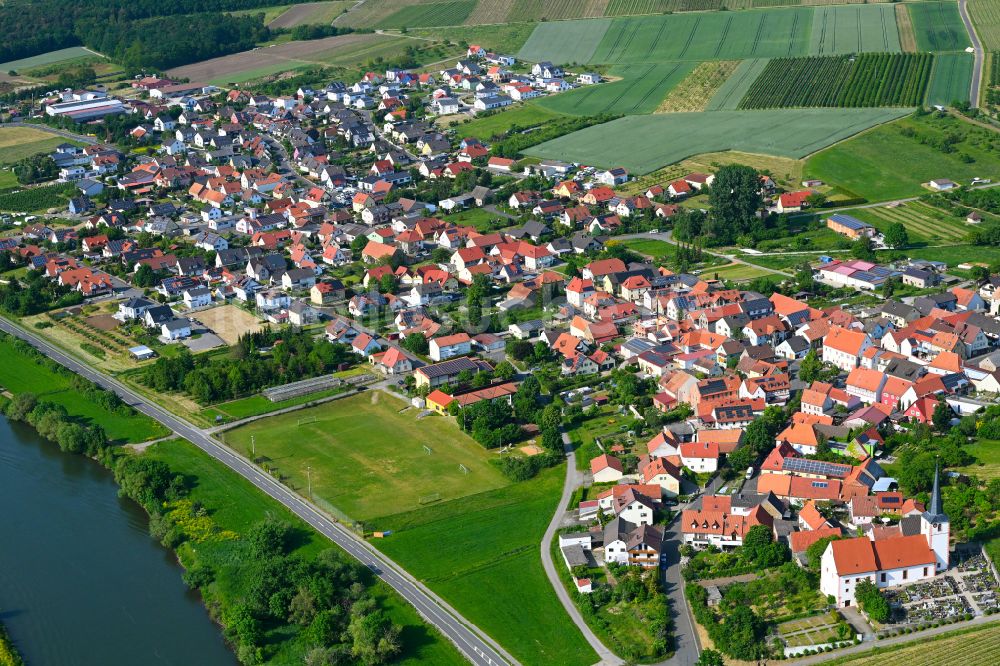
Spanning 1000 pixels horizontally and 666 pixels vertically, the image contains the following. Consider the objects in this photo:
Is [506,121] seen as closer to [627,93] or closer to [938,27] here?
[627,93]

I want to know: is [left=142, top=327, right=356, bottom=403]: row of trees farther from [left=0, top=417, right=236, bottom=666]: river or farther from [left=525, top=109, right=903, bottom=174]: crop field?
[left=525, top=109, right=903, bottom=174]: crop field

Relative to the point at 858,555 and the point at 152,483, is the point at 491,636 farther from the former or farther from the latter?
the point at 152,483

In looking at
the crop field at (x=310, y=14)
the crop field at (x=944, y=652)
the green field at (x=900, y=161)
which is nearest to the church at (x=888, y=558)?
the crop field at (x=944, y=652)

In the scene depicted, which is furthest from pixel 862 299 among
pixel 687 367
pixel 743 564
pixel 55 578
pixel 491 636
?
pixel 55 578

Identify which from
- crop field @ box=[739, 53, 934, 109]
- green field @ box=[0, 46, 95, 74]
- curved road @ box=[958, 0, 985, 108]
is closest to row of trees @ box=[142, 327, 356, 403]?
crop field @ box=[739, 53, 934, 109]

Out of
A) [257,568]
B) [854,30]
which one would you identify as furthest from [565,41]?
[257,568]
